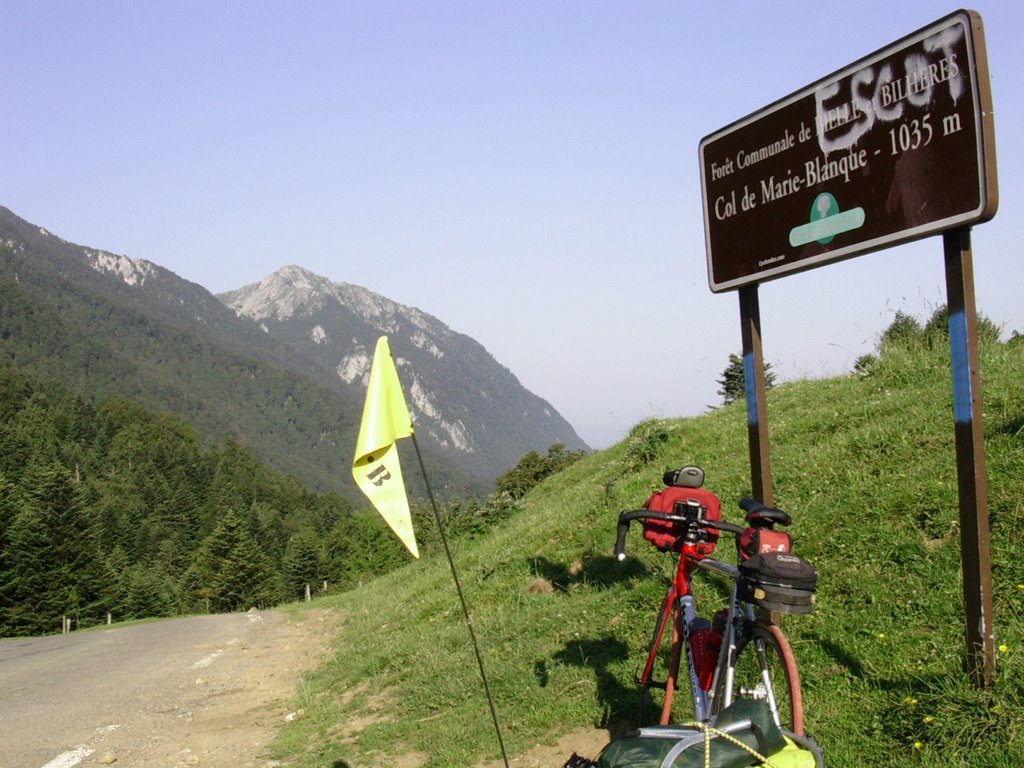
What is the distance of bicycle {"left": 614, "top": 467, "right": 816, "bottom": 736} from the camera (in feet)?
12.4

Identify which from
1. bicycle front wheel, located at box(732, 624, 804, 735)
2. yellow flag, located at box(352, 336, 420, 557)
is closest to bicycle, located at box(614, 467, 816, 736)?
bicycle front wheel, located at box(732, 624, 804, 735)

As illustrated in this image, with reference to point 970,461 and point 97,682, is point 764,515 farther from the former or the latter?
point 97,682

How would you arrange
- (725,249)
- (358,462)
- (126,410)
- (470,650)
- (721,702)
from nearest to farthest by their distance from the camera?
(721,702), (358,462), (725,249), (470,650), (126,410)

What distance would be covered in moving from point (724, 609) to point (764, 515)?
69 centimetres

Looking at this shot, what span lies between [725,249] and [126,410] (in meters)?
159

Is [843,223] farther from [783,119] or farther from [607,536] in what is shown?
[607,536]

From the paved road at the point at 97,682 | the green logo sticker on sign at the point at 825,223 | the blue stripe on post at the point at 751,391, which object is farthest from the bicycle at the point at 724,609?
the paved road at the point at 97,682

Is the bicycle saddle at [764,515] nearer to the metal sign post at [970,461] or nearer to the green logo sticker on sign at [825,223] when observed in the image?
the metal sign post at [970,461]

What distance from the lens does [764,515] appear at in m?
4.12

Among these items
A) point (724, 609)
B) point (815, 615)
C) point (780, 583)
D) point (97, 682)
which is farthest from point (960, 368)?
point (97, 682)

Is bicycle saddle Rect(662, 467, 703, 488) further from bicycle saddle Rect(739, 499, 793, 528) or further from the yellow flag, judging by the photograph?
the yellow flag

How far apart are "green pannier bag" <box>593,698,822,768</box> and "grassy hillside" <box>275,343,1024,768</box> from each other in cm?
146

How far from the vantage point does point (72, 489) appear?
69.0 meters

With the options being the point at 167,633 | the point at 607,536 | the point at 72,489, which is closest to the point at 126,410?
the point at 72,489
